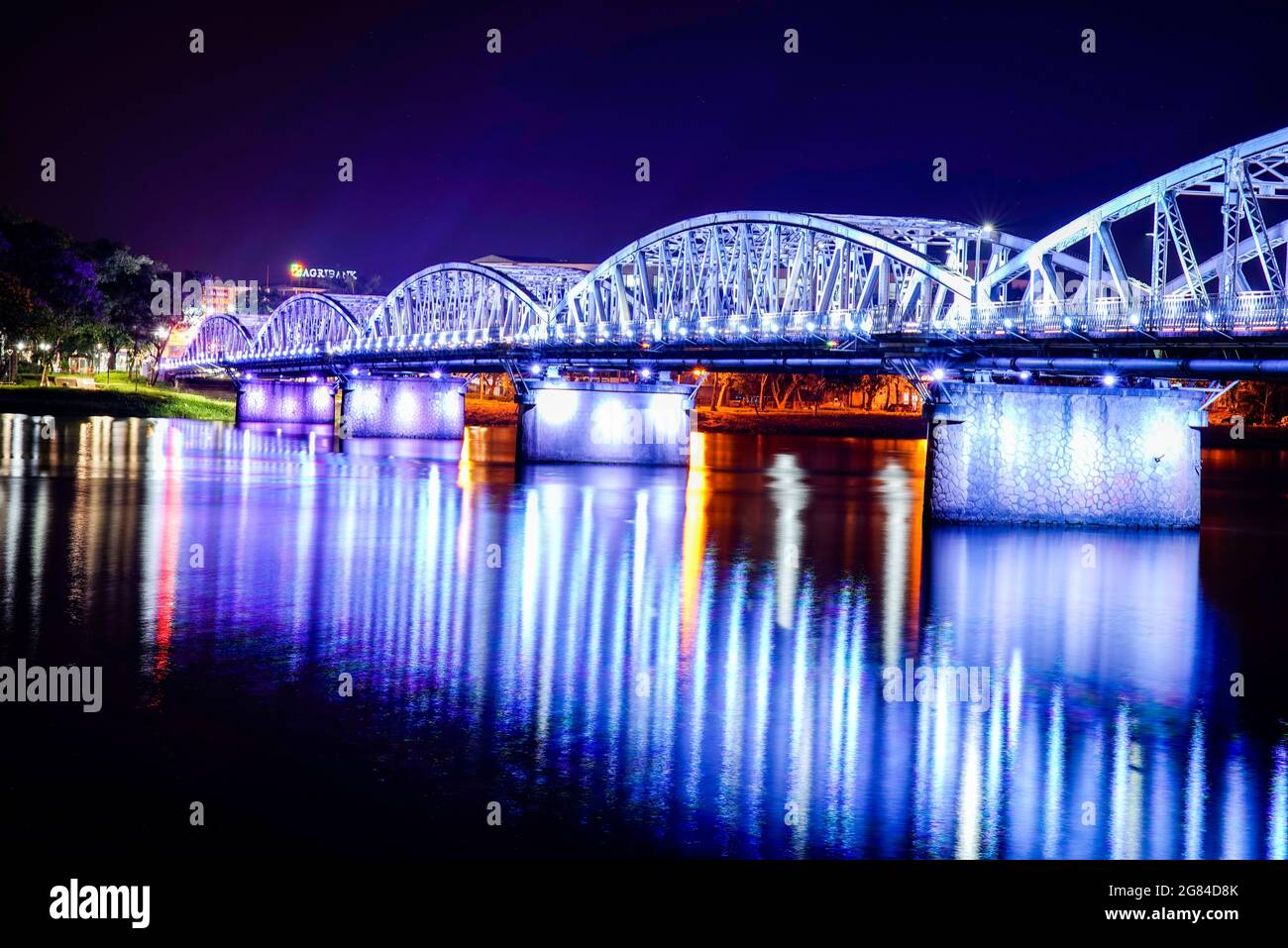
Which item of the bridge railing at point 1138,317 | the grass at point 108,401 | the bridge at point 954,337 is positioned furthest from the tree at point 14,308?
the bridge railing at point 1138,317

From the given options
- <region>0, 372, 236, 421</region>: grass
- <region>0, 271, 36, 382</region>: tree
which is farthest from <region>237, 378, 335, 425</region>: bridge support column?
<region>0, 271, 36, 382</region>: tree

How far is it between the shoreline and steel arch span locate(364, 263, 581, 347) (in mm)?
21100

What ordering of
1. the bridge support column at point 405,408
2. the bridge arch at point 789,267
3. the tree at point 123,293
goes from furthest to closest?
the tree at point 123,293 → the bridge support column at point 405,408 → the bridge arch at point 789,267

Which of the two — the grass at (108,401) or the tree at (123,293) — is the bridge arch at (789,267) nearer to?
the grass at (108,401)

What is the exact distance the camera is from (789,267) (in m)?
79.7

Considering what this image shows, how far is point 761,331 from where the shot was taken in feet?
221

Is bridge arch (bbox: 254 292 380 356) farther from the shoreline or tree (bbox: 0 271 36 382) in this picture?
tree (bbox: 0 271 36 382)

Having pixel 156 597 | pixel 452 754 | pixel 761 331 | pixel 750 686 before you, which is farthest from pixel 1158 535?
pixel 452 754

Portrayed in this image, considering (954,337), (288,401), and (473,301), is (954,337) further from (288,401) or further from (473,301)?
(288,401)

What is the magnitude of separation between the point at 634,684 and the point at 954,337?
102ft

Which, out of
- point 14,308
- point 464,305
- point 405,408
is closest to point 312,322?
point 464,305

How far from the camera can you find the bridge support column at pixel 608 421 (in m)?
87.2

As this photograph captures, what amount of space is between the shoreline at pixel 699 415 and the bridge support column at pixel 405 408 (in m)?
21.5
